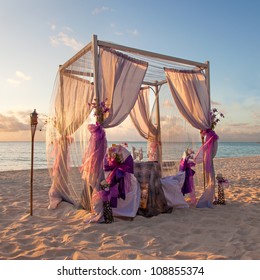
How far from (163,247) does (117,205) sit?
1.48 metres

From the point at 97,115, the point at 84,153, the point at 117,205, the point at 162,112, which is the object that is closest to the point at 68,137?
the point at 84,153

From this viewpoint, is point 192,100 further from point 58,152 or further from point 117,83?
point 58,152

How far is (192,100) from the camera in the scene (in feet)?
18.3

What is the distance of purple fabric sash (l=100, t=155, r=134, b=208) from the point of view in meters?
4.26

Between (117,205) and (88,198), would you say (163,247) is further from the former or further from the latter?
(88,198)

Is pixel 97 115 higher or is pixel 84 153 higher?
pixel 97 115

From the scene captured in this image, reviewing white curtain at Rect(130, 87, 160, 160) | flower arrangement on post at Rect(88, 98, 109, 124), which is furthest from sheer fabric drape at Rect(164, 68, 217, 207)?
white curtain at Rect(130, 87, 160, 160)

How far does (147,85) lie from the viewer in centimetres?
743

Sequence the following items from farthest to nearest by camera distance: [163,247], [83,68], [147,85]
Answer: [147,85], [83,68], [163,247]

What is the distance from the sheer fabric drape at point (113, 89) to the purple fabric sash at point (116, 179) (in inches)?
6.5

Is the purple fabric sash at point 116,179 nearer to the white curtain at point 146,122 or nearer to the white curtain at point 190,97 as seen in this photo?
the white curtain at point 190,97

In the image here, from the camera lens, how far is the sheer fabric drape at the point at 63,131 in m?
5.10

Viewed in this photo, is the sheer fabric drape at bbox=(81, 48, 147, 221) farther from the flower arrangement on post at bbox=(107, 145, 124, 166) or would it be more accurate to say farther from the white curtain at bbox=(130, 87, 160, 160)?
the white curtain at bbox=(130, 87, 160, 160)

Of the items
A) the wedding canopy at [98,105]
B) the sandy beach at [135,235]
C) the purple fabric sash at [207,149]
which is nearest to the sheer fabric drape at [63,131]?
the wedding canopy at [98,105]
